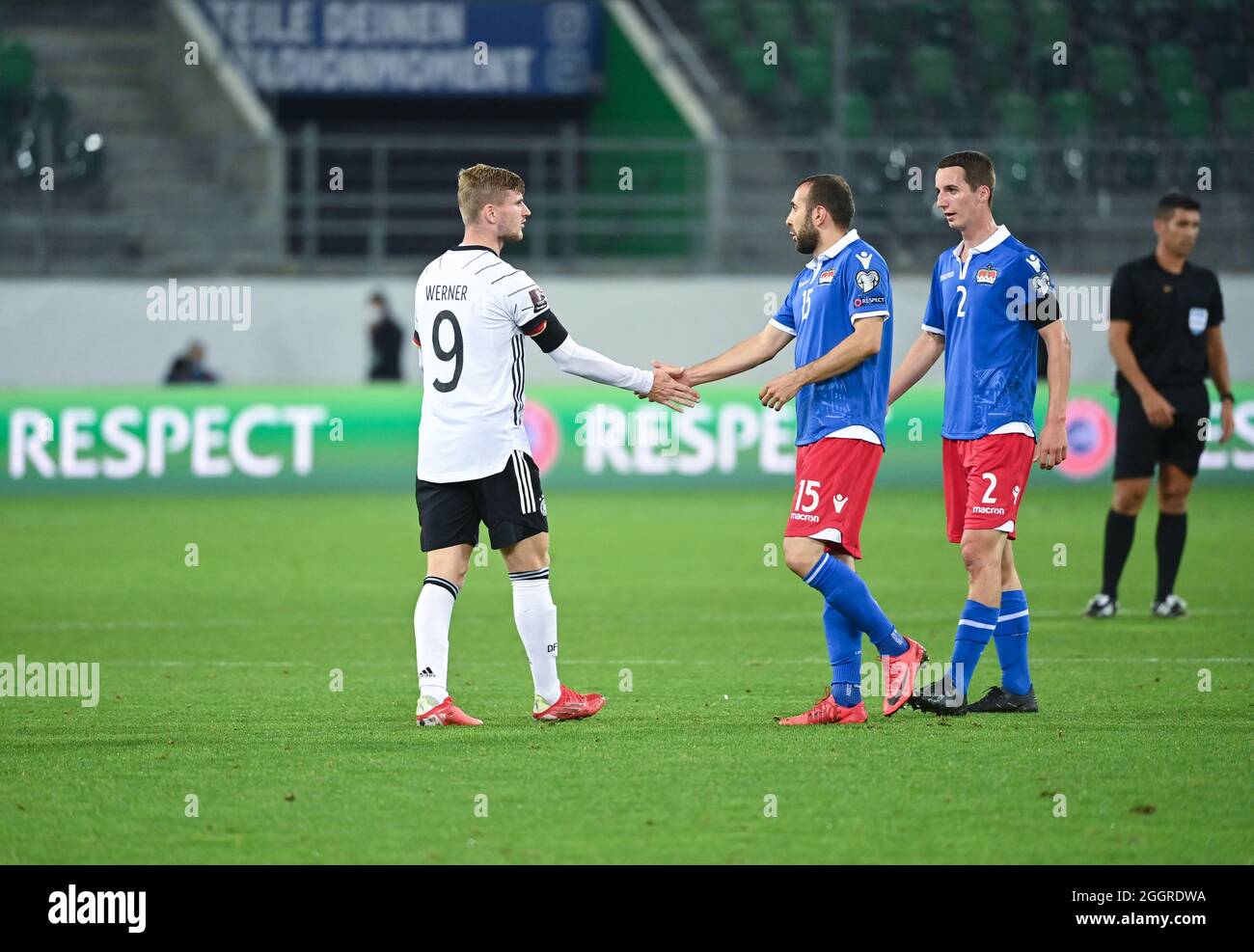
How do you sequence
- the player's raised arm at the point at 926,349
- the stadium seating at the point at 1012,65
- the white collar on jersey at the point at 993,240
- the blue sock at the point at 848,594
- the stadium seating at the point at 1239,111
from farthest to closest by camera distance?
the stadium seating at the point at 1012,65 → the stadium seating at the point at 1239,111 → the player's raised arm at the point at 926,349 → the white collar on jersey at the point at 993,240 → the blue sock at the point at 848,594

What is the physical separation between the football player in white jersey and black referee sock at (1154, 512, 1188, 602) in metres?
4.69

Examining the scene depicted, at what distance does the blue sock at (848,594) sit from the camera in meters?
6.95

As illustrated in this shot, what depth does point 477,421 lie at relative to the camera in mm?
7004

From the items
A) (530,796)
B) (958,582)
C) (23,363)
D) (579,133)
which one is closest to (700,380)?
(530,796)

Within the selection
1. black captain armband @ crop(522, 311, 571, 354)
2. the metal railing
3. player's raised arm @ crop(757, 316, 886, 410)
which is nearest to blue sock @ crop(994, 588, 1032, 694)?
player's raised arm @ crop(757, 316, 886, 410)

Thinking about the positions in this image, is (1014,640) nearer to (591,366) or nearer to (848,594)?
(848,594)

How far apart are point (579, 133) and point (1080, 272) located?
8118 millimetres

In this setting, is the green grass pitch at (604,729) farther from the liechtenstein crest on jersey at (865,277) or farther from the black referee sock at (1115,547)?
the liechtenstein crest on jersey at (865,277)

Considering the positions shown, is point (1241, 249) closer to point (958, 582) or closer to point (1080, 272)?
point (1080, 272)

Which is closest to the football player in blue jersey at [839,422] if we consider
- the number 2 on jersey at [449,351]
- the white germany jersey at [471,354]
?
the white germany jersey at [471,354]

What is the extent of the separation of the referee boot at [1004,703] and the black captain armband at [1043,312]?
1422 millimetres

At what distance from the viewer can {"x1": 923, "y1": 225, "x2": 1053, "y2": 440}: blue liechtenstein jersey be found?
23.5 ft

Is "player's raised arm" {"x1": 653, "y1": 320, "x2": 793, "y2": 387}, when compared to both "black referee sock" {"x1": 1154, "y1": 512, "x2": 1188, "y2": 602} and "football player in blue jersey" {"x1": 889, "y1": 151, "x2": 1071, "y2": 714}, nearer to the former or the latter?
"football player in blue jersey" {"x1": 889, "y1": 151, "x2": 1071, "y2": 714}

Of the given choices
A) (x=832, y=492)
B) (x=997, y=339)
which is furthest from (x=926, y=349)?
(x=832, y=492)
